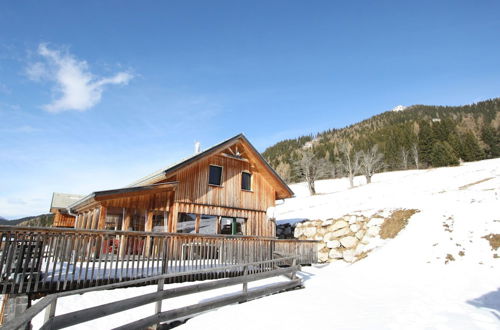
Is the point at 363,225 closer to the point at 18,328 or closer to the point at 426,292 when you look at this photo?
the point at 426,292

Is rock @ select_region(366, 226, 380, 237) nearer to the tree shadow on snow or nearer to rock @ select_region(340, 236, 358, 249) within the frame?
rock @ select_region(340, 236, 358, 249)

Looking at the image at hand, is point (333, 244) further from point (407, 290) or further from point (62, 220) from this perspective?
point (62, 220)

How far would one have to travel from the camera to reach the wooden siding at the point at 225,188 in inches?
679

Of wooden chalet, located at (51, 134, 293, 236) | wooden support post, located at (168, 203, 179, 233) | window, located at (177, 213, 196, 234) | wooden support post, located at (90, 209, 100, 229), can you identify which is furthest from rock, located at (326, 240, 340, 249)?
wooden support post, located at (90, 209, 100, 229)

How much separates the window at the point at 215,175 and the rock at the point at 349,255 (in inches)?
358

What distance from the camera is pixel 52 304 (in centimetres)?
489

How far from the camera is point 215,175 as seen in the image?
19.0m

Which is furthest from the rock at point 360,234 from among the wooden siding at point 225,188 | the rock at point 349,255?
the wooden siding at point 225,188

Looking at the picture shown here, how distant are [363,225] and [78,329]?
17.2m

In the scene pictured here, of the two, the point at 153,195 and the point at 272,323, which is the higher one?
the point at 153,195

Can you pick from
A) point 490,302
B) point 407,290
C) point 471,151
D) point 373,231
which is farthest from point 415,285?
point 471,151

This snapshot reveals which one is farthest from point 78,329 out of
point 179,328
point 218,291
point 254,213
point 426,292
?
point 254,213

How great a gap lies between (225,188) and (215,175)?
1.03 metres

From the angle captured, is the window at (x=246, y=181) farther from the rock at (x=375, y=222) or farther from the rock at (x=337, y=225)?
the rock at (x=375, y=222)
